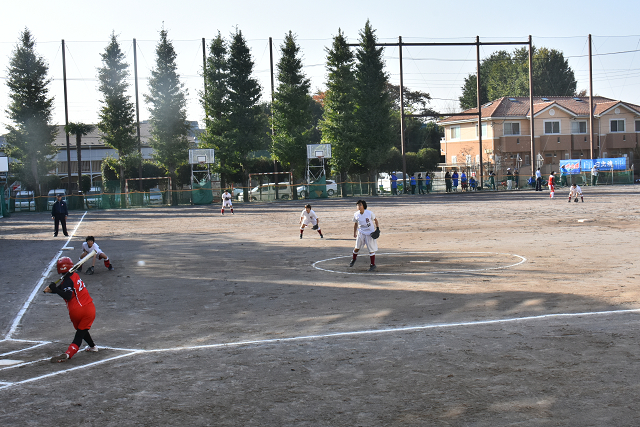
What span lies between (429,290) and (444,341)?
158 inches

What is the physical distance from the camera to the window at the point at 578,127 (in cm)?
7194

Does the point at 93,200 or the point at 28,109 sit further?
the point at 28,109

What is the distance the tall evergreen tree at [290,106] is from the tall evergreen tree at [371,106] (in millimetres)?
5215

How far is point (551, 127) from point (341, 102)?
27.4 meters

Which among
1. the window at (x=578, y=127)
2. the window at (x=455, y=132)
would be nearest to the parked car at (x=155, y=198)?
the window at (x=455, y=132)

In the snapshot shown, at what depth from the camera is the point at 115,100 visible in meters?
58.3

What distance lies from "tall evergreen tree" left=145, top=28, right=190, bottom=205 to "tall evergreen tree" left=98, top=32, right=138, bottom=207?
2.35 metres

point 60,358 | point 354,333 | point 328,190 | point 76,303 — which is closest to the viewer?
point 60,358

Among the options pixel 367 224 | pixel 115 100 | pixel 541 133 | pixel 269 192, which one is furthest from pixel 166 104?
pixel 367 224

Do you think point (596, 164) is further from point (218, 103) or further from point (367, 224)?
point (367, 224)

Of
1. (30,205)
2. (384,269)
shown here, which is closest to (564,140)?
(30,205)

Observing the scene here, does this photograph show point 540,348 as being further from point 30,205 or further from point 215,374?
point 30,205

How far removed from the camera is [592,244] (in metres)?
18.0

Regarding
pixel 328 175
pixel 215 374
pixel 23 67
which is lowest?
→ pixel 215 374
